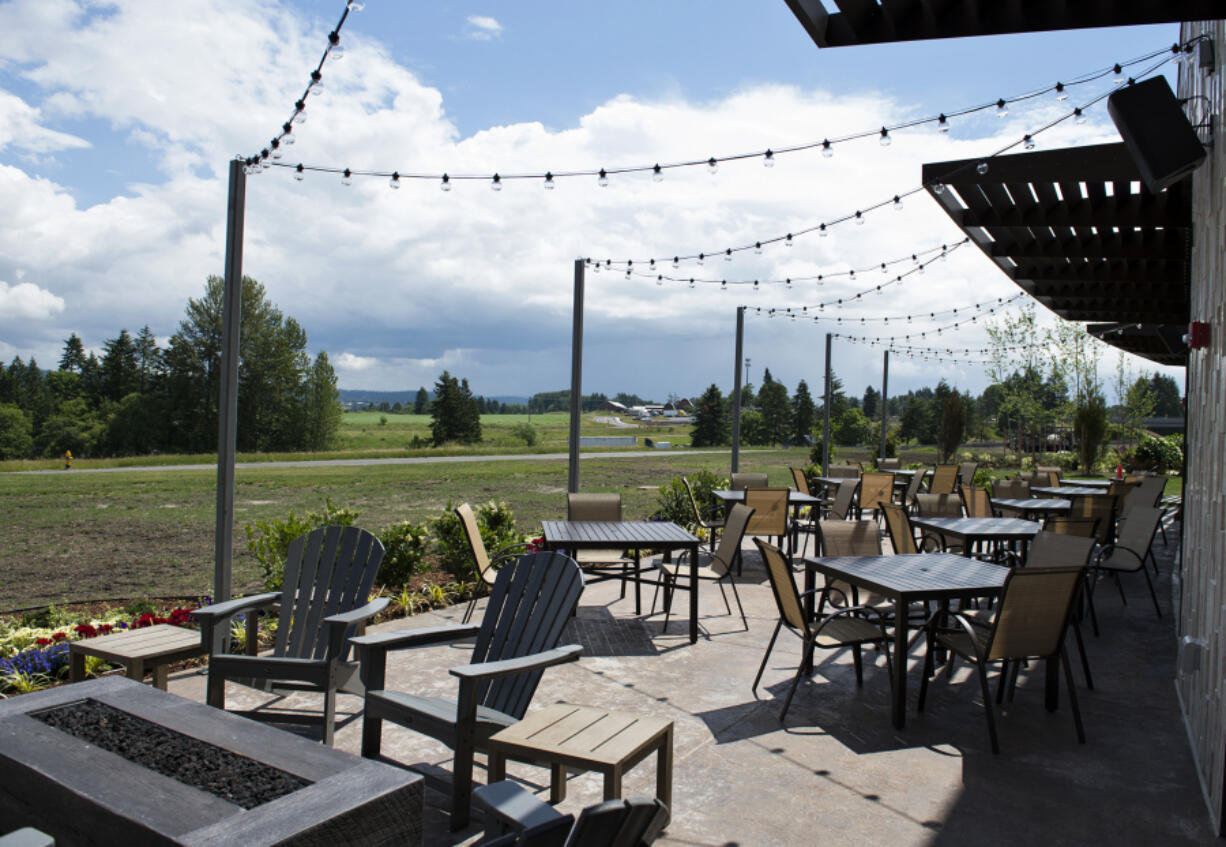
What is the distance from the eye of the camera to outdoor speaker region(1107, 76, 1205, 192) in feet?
11.1

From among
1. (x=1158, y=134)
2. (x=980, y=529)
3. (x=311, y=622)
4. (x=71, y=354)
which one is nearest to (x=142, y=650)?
(x=311, y=622)

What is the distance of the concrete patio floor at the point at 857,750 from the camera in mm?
2609

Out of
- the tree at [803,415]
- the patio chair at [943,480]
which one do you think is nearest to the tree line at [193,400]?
the tree at [803,415]

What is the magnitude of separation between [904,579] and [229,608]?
307 cm

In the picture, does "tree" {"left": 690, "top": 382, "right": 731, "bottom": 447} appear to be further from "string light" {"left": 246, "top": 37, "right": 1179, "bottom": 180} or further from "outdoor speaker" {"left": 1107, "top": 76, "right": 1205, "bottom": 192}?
"outdoor speaker" {"left": 1107, "top": 76, "right": 1205, "bottom": 192}

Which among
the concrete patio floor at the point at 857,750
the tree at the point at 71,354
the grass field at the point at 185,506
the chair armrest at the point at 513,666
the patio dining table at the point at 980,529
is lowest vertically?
the grass field at the point at 185,506

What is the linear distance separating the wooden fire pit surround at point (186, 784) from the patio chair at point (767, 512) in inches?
220

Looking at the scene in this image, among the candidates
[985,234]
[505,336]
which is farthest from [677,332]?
[985,234]

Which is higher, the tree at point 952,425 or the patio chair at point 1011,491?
the tree at point 952,425

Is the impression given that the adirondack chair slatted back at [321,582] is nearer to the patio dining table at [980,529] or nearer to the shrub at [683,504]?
the patio dining table at [980,529]

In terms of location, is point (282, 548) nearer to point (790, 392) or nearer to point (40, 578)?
point (40, 578)

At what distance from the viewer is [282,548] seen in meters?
5.55

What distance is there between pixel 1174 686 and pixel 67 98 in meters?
7.33

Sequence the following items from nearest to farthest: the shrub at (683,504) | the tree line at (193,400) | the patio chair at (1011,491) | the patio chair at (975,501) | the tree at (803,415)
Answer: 1. the patio chair at (975,501)
2. the patio chair at (1011,491)
3. the shrub at (683,504)
4. the tree line at (193,400)
5. the tree at (803,415)
